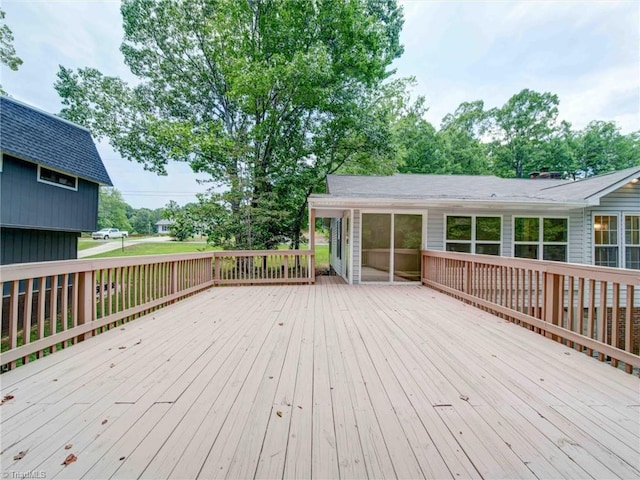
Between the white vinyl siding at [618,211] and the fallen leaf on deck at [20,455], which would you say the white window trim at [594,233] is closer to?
the white vinyl siding at [618,211]

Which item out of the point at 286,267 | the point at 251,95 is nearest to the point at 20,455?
the point at 286,267

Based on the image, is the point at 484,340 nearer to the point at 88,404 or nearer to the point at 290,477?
the point at 290,477

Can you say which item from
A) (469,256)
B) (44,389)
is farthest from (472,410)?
(469,256)

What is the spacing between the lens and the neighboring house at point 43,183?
724cm

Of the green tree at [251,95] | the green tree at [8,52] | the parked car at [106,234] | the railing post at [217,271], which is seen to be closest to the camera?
the railing post at [217,271]

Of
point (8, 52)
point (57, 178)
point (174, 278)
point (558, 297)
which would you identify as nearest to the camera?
point (558, 297)

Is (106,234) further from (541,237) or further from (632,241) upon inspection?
(632,241)

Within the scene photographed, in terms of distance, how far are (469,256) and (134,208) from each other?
194 feet

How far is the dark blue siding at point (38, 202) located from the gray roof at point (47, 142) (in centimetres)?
36

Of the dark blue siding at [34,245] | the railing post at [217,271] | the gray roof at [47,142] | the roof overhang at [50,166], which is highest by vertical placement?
the gray roof at [47,142]

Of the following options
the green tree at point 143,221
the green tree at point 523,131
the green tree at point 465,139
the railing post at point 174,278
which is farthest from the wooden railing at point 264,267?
the green tree at point 143,221

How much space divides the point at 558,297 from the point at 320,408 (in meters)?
3.26

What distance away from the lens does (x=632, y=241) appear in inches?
299

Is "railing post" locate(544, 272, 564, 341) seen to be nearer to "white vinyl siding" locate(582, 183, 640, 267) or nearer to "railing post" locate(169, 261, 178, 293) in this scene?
"railing post" locate(169, 261, 178, 293)
